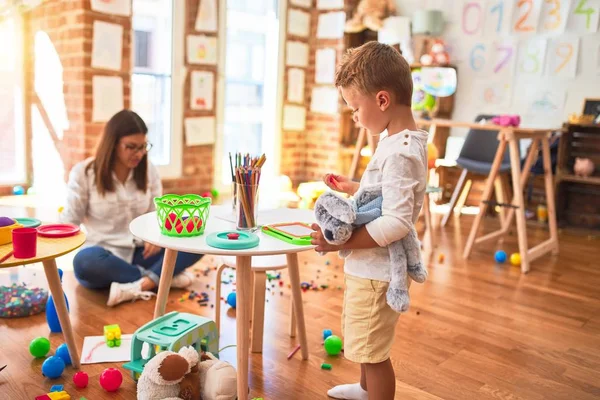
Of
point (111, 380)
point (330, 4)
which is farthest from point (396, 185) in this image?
point (330, 4)

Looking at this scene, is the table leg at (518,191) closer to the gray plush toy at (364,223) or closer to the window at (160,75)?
the gray plush toy at (364,223)

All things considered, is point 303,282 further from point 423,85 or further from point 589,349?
point 423,85

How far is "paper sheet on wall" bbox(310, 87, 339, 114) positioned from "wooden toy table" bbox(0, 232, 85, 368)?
3.85 meters

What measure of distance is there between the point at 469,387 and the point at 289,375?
1.84 feet

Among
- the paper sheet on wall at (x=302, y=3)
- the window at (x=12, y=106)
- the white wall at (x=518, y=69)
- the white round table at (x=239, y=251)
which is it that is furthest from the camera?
the paper sheet on wall at (x=302, y=3)

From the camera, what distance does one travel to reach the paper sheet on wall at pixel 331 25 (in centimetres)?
518

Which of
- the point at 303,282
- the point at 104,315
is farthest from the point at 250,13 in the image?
the point at 104,315

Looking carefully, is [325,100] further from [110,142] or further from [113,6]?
[110,142]

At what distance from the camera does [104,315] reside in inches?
87.4

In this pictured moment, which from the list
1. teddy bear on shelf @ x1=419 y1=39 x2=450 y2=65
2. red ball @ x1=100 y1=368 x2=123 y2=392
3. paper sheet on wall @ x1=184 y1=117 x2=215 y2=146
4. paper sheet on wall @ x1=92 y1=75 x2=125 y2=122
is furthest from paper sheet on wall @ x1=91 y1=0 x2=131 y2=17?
Answer: red ball @ x1=100 y1=368 x2=123 y2=392

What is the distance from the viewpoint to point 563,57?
4.41 meters

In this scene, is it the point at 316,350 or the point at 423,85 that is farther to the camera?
the point at 423,85

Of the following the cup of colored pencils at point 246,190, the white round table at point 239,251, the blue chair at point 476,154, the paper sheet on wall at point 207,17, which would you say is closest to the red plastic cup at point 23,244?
the white round table at point 239,251

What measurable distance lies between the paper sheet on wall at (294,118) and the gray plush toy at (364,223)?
398 centimetres
